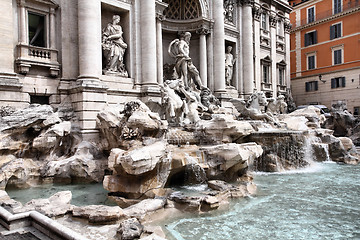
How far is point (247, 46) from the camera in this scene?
722 inches

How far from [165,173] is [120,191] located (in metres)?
1.15

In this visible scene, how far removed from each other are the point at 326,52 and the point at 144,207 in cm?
2563

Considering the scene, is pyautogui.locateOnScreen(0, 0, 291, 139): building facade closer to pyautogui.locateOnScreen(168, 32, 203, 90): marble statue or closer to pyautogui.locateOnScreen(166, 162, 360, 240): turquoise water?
pyautogui.locateOnScreen(168, 32, 203, 90): marble statue

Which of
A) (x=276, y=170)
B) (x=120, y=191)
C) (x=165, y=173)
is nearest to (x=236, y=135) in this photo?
(x=276, y=170)

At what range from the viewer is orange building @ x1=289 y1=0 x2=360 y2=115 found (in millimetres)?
23547

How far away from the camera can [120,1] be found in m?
12.0

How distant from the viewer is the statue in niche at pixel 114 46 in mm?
11641

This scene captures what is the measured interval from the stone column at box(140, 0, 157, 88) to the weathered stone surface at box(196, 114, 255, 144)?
12.5 ft

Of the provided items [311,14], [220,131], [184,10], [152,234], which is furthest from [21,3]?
[311,14]

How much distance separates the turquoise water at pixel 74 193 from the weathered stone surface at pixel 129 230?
2169mm

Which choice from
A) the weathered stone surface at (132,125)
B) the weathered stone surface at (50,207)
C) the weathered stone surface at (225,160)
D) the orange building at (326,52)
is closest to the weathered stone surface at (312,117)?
the weathered stone surface at (225,160)

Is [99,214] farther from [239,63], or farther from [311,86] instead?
[311,86]

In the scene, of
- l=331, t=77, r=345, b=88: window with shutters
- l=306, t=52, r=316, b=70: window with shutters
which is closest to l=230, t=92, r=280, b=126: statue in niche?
l=331, t=77, r=345, b=88: window with shutters

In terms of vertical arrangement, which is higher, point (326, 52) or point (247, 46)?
point (326, 52)
